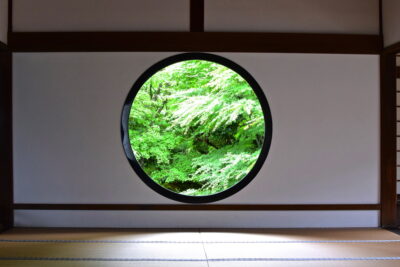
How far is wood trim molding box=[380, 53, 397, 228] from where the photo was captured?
→ 4.50m

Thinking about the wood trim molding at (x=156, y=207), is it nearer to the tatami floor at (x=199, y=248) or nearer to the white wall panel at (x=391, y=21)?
the tatami floor at (x=199, y=248)

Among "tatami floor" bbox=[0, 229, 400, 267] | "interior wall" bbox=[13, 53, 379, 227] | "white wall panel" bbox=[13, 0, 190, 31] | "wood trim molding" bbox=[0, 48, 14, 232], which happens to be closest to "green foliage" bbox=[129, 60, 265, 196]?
"interior wall" bbox=[13, 53, 379, 227]

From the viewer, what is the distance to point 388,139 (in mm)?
4500

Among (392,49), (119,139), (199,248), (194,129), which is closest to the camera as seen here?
(199,248)

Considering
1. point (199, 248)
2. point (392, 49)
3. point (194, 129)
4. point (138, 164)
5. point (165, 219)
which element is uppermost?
point (392, 49)

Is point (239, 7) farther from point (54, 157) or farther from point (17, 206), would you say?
point (17, 206)

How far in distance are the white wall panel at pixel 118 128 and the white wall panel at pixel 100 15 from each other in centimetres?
31

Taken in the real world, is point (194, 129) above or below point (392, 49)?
below

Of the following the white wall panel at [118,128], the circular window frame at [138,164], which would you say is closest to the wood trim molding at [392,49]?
the white wall panel at [118,128]

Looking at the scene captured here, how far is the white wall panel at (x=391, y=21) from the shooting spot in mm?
4259

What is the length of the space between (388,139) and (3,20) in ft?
14.8

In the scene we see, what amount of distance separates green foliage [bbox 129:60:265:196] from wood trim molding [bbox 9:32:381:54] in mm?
3699

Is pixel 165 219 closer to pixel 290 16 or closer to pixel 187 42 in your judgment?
pixel 187 42

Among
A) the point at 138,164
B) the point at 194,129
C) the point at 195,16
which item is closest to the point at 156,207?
the point at 138,164
